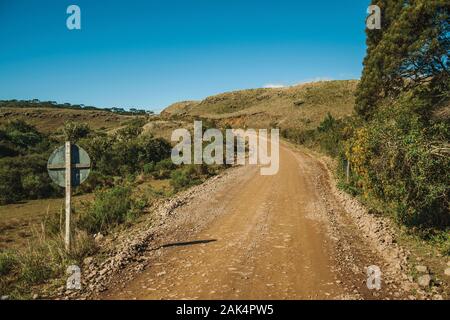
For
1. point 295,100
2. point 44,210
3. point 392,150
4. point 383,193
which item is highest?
point 295,100

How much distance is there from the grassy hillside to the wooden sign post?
43.2 metres

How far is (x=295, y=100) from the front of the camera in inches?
3174

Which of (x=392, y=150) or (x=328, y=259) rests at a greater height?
(x=392, y=150)

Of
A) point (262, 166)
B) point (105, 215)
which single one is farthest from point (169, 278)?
point (262, 166)

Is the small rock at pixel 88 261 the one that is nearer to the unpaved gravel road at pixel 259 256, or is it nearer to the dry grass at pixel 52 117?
the unpaved gravel road at pixel 259 256

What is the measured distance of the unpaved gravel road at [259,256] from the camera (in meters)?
5.31

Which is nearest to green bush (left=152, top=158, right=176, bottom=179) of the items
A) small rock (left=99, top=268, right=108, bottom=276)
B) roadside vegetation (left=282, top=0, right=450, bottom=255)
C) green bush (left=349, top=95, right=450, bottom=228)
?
roadside vegetation (left=282, top=0, right=450, bottom=255)

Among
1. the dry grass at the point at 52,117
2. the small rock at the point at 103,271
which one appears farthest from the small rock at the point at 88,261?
the dry grass at the point at 52,117

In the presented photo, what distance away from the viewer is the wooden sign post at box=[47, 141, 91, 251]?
657 centimetres

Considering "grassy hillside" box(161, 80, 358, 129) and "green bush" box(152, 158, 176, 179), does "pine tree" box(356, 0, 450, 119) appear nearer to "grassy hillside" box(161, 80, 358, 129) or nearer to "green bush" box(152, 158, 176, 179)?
"green bush" box(152, 158, 176, 179)

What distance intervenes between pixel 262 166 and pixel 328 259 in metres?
13.9

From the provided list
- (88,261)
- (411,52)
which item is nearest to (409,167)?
(411,52)
